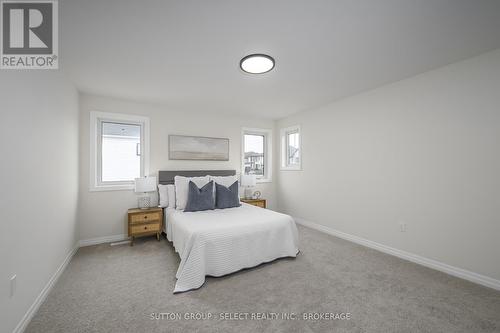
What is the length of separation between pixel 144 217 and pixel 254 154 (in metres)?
2.85

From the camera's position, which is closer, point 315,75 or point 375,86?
point 315,75

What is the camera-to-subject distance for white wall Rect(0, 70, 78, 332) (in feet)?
4.82

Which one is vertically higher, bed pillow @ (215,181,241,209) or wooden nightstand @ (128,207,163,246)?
bed pillow @ (215,181,241,209)

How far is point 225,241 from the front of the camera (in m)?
2.41

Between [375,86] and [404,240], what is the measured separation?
7.45 feet

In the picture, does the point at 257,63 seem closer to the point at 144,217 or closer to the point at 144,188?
the point at 144,188

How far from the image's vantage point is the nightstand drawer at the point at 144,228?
3381mm

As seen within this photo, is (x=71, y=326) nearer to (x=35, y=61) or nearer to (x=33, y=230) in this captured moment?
(x=33, y=230)

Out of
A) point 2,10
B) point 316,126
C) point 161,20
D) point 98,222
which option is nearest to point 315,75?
point 316,126

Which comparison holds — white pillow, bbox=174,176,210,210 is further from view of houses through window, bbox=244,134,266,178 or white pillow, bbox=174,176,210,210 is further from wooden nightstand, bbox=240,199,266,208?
view of houses through window, bbox=244,134,266,178

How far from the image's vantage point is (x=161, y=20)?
1781mm

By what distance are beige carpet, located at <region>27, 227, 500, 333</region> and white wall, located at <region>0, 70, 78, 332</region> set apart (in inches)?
12.8

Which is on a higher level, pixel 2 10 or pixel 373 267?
pixel 2 10

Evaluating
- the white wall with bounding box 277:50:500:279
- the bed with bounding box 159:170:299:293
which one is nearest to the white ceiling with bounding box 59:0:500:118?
the white wall with bounding box 277:50:500:279
